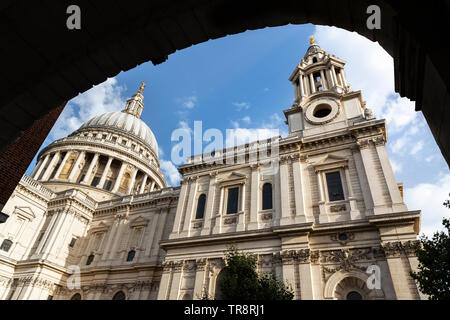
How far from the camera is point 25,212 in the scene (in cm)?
3350

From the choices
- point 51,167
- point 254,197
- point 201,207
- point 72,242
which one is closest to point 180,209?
point 201,207

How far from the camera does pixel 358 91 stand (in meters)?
25.8

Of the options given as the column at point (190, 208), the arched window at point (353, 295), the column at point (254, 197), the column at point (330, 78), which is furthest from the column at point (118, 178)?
the arched window at point (353, 295)

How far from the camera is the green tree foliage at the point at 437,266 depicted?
11.7m

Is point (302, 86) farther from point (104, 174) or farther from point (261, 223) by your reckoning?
point (104, 174)

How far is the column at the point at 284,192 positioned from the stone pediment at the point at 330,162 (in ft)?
8.36

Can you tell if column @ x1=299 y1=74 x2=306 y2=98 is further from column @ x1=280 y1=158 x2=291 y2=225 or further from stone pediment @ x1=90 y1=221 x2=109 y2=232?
stone pediment @ x1=90 y1=221 x2=109 y2=232

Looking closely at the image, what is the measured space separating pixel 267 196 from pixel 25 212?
101 ft

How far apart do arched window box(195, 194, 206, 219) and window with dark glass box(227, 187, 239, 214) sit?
2699 millimetres

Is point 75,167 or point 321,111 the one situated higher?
point 75,167

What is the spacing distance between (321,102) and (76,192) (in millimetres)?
33354

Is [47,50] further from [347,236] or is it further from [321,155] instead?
[321,155]

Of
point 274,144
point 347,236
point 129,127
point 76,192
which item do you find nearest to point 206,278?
point 347,236

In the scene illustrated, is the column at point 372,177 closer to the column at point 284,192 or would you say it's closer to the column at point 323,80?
the column at point 284,192
